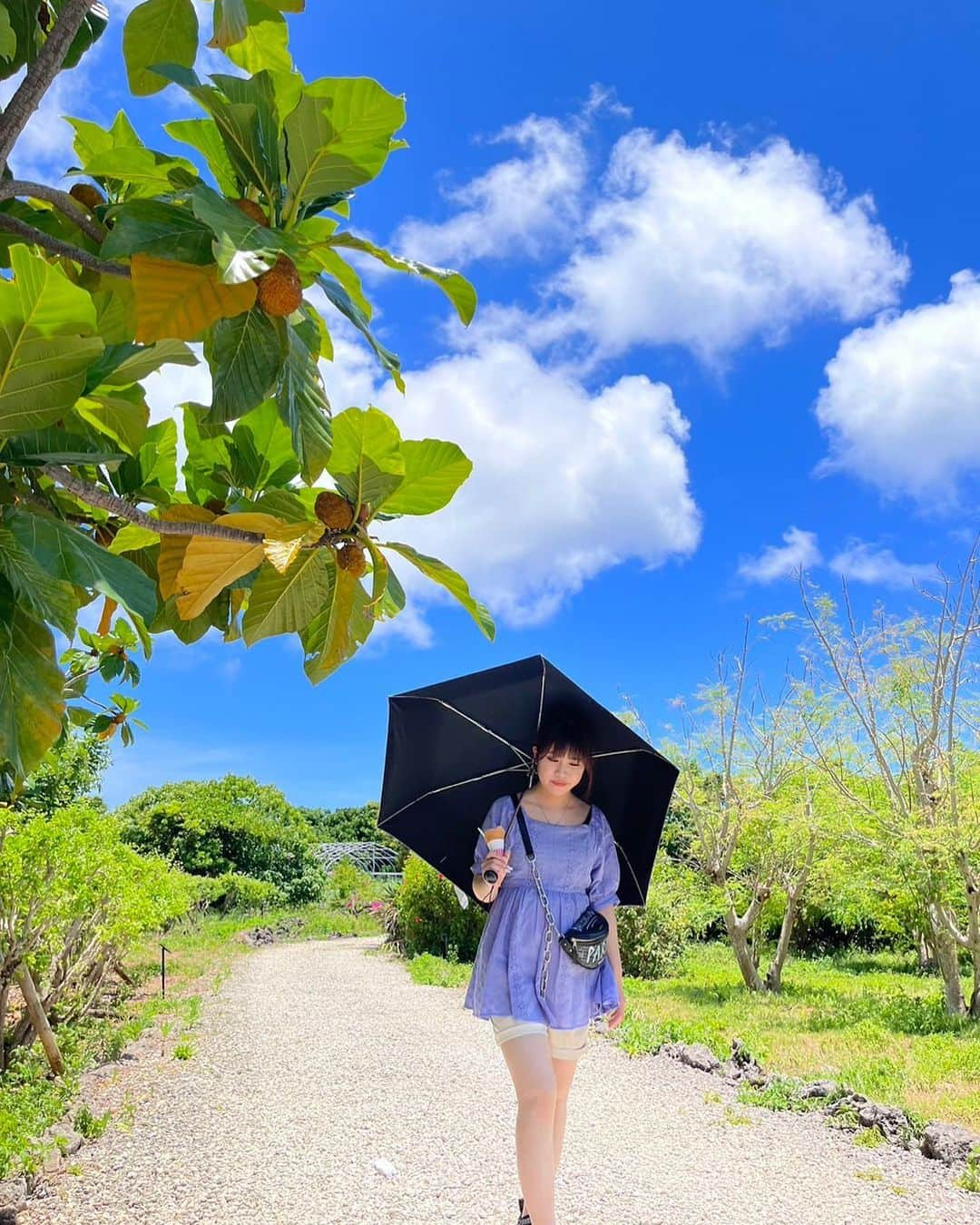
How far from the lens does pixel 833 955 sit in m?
16.9

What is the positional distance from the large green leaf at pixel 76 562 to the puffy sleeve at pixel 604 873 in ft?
7.02

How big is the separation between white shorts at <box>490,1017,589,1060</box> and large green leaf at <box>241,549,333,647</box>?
5.69ft

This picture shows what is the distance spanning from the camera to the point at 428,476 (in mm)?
1257

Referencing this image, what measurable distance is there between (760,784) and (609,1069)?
6.63 meters

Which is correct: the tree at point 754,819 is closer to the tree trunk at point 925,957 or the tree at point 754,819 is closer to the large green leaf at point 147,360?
the tree trunk at point 925,957

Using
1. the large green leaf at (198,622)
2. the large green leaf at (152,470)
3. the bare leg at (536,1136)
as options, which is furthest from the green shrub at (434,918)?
the large green leaf at (152,470)

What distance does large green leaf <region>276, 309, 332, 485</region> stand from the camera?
112 centimetres

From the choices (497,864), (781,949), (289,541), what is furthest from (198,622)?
(781,949)

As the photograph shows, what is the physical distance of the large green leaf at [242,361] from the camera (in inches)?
41.5

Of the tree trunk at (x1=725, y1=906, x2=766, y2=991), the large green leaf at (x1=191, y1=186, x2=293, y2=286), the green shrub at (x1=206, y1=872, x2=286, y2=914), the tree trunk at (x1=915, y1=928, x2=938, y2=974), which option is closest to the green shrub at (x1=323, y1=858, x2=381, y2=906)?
the green shrub at (x1=206, y1=872, x2=286, y2=914)

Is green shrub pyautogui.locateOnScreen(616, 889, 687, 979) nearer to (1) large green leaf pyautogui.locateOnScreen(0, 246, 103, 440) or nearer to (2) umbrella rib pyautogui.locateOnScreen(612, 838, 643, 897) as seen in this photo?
(2) umbrella rib pyautogui.locateOnScreen(612, 838, 643, 897)

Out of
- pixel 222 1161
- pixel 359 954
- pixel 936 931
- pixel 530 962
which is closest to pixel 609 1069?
pixel 222 1161

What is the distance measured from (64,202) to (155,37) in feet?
0.89

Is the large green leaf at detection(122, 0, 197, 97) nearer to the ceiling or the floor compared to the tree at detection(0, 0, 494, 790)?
nearer to the ceiling
